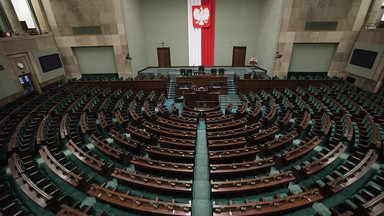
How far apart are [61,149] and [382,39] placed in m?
17.9

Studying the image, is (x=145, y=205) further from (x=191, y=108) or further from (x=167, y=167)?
(x=191, y=108)

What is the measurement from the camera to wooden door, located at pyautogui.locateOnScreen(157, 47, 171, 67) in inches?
688

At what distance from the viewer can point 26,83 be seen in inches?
482

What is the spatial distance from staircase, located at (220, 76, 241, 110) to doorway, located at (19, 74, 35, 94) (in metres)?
13.0

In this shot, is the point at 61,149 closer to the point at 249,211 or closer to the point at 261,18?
the point at 249,211

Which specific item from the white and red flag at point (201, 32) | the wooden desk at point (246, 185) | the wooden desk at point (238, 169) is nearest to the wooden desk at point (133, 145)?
the wooden desk at point (238, 169)

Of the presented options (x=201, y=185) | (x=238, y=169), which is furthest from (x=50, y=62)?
(x=238, y=169)

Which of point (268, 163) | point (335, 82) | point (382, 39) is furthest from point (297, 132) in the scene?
point (382, 39)

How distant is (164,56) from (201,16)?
4893 mm

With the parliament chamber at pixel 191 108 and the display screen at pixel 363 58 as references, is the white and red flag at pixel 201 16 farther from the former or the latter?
the display screen at pixel 363 58

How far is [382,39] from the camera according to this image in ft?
36.5

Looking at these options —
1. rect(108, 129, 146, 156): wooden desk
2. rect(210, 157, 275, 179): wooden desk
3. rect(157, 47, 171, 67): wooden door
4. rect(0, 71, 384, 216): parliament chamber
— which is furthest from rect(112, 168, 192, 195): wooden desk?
rect(157, 47, 171, 67): wooden door

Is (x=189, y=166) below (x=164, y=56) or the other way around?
below

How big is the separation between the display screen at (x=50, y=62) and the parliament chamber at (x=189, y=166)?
452 cm
